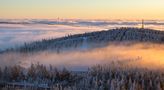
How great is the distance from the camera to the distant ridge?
7850 cm

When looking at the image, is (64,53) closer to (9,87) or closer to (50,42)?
(50,42)

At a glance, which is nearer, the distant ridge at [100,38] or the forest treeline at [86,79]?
the forest treeline at [86,79]

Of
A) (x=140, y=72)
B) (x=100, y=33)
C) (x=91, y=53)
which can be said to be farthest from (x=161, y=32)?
(x=140, y=72)

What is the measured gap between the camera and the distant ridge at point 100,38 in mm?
78500

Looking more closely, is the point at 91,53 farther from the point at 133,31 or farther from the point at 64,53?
the point at 133,31

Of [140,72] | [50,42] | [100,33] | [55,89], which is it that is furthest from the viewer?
[50,42]

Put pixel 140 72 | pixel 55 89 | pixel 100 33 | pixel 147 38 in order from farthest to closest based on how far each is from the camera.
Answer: pixel 100 33 → pixel 147 38 → pixel 140 72 → pixel 55 89

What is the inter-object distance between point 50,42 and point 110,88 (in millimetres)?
50803

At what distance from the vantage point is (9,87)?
131 ft

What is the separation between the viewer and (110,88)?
39062 millimetres

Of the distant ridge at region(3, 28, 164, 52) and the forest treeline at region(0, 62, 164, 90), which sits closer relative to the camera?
the forest treeline at region(0, 62, 164, 90)

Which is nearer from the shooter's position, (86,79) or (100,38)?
(86,79)

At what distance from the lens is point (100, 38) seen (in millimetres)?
83312

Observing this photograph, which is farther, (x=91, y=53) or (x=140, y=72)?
(x=91, y=53)
